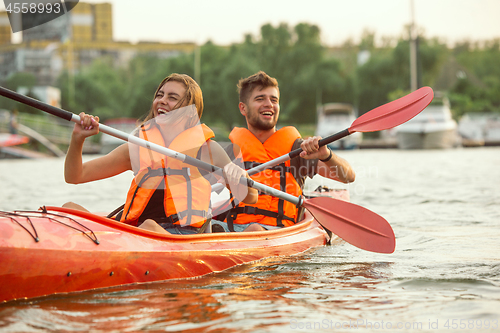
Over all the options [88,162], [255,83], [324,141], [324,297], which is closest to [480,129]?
[255,83]

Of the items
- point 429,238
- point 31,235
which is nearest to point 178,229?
point 31,235

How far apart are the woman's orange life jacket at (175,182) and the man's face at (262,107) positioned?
744 mm

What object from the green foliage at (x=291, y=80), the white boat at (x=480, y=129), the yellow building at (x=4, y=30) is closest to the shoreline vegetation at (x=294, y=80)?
the green foliage at (x=291, y=80)

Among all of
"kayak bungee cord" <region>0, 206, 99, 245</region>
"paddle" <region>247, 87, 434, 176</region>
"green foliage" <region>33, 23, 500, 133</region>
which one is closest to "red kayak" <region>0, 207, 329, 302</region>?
"kayak bungee cord" <region>0, 206, 99, 245</region>

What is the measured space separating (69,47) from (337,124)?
98.2 ft

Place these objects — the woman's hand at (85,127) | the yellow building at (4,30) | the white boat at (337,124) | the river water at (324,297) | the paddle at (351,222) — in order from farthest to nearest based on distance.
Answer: the yellow building at (4,30)
the white boat at (337,124)
the paddle at (351,222)
the woman's hand at (85,127)
the river water at (324,297)

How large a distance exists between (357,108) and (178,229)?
3393 cm

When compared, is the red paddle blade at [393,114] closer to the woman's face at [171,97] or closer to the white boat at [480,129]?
the woman's face at [171,97]

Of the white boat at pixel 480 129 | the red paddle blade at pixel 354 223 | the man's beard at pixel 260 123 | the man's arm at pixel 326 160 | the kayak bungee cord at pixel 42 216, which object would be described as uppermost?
the man's beard at pixel 260 123

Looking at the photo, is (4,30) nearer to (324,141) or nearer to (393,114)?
(393,114)

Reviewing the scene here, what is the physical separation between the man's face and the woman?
0.74 m

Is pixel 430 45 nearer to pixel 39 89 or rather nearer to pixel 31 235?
pixel 39 89

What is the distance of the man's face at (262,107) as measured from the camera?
4203 millimetres

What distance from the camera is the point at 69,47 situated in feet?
149
